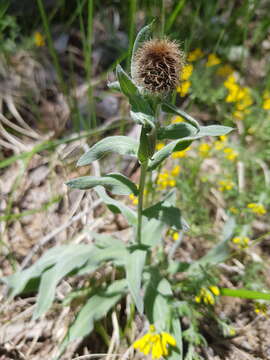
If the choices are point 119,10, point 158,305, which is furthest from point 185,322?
point 119,10

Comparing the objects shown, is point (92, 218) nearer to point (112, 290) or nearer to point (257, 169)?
point (112, 290)

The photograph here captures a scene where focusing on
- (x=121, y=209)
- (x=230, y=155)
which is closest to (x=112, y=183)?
(x=121, y=209)

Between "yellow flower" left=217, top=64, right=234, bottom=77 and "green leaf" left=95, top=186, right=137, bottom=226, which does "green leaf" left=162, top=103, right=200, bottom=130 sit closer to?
"green leaf" left=95, top=186, right=137, bottom=226

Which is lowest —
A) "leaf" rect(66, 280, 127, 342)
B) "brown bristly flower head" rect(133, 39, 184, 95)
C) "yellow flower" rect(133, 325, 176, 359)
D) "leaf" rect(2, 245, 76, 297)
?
"yellow flower" rect(133, 325, 176, 359)

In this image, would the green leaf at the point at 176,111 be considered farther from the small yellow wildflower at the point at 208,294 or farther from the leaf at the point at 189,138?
the small yellow wildflower at the point at 208,294

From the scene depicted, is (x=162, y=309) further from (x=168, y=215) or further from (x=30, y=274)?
(x=30, y=274)

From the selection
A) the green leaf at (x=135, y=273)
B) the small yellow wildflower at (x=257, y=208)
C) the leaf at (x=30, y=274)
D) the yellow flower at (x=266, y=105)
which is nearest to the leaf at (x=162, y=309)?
the green leaf at (x=135, y=273)

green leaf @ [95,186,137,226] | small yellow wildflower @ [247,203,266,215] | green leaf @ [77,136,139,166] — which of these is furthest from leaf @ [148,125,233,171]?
small yellow wildflower @ [247,203,266,215]
